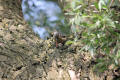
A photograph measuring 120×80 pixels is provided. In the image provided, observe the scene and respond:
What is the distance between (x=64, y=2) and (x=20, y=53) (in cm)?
118

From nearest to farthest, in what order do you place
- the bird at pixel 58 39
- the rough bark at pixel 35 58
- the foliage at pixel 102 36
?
the rough bark at pixel 35 58 < the foliage at pixel 102 36 < the bird at pixel 58 39

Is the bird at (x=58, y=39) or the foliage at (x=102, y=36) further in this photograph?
the bird at (x=58, y=39)

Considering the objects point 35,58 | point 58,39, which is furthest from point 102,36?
point 35,58

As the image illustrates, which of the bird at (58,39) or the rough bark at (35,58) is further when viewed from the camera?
the bird at (58,39)

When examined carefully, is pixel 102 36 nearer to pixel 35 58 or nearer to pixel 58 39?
pixel 58 39

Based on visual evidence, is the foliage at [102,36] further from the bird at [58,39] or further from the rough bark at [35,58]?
the bird at [58,39]

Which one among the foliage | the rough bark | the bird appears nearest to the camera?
the rough bark

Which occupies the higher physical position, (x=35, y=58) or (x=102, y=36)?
(x=102, y=36)

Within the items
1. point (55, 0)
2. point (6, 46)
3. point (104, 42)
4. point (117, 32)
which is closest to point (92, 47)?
point (104, 42)

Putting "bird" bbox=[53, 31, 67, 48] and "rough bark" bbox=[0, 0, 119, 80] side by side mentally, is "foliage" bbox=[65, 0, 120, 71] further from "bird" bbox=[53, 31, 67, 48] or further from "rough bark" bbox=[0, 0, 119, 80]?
"bird" bbox=[53, 31, 67, 48]

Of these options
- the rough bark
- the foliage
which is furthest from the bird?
the foliage

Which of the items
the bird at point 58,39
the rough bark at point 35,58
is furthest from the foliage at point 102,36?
the bird at point 58,39

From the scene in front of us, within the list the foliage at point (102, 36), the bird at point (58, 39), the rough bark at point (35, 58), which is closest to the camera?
the rough bark at point (35, 58)

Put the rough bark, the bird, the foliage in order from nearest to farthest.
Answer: the rough bark, the foliage, the bird
